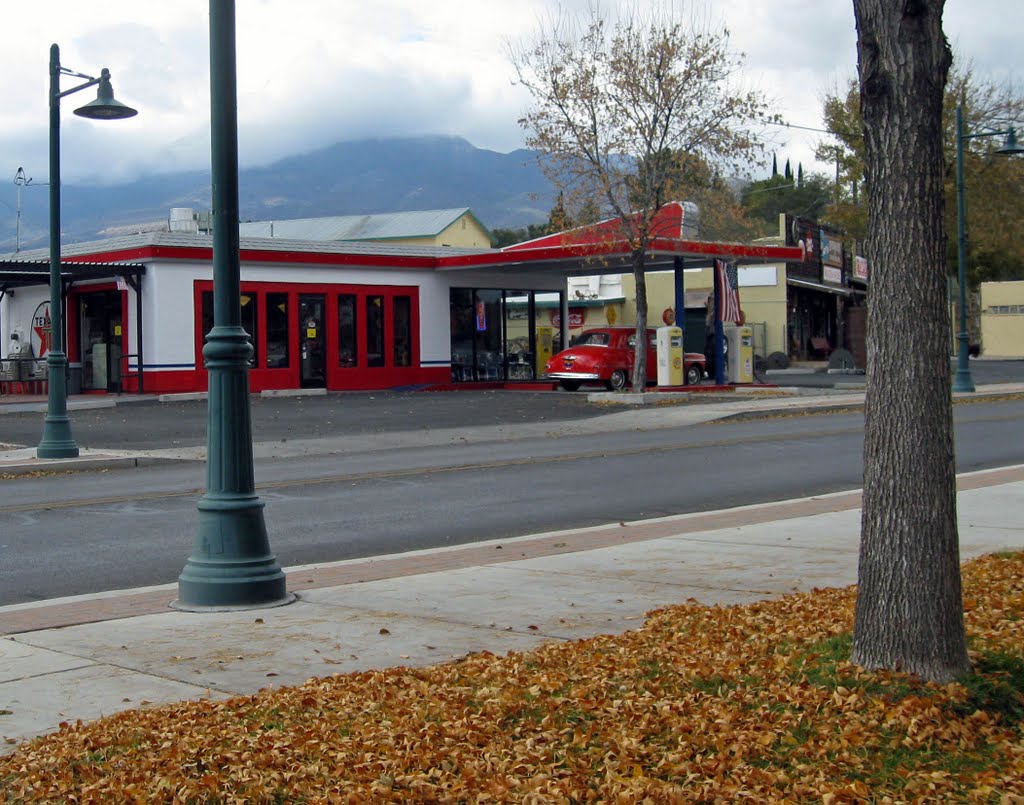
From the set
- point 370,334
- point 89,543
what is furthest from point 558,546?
point 370,334

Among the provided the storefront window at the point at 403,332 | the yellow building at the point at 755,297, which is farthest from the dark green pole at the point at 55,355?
the yellow building at the point at 755,297

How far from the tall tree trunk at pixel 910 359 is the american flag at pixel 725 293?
1251 inches

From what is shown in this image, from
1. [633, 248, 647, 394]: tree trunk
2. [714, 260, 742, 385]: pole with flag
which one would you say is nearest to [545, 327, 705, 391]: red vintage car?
[633, 248, 647, 394]: tree trunk

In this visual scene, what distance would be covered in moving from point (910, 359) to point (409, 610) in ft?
12.9

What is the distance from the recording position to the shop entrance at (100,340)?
35.1 m

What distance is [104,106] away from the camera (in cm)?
1869

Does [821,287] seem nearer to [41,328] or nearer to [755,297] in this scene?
[755,297]

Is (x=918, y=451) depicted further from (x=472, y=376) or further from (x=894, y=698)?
(x=472, y=376)

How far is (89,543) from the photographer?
1161 centimetres

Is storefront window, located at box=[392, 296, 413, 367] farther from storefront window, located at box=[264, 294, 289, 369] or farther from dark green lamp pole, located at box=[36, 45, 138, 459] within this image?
dark green lamp pole, located at box=[36, 45, 138, 459]

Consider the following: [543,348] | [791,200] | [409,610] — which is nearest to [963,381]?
[543,348]

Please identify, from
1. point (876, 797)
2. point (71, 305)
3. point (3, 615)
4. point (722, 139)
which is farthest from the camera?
point (71, 305)

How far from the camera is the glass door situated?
36469mm

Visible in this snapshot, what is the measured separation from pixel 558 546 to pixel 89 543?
4.23 m
